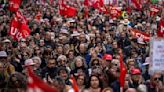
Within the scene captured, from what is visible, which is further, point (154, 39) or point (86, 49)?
point (86, 49)

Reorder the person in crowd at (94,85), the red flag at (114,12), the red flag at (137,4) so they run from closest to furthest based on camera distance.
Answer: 1. the person in crowd at (94,85)
2. the red flag at (114,12)
3. the red flag at (137,4)

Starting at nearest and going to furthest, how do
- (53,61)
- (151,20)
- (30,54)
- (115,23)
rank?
(53,61)
(30,54)
(115,23)
(151,20)

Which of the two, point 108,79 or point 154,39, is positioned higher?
point 154,39

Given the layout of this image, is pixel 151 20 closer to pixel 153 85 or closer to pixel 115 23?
pixel 115 23

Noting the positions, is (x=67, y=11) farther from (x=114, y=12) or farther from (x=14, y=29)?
(x=14, y=29)

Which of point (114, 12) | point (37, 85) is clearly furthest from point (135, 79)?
point (114, 12)

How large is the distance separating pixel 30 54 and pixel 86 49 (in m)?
1.23

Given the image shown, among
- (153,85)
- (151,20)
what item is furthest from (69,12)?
(153,85)

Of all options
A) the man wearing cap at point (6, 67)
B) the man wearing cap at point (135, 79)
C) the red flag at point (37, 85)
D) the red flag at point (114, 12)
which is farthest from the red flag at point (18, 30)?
the red flag at point (114, 12)

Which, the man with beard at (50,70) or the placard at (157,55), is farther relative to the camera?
the man with beard at (50,70)

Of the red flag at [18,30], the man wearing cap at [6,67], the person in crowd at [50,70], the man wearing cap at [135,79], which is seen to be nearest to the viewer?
the man wearing cap at [135,79]

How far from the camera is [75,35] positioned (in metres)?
14.4

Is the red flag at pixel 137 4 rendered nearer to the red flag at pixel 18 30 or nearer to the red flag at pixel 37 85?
the red flag at pixel 18 30

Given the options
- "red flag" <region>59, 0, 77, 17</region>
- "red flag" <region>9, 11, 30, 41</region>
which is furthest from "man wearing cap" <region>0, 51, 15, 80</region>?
"red flag" <region>59, 0, 77, 17</region>
